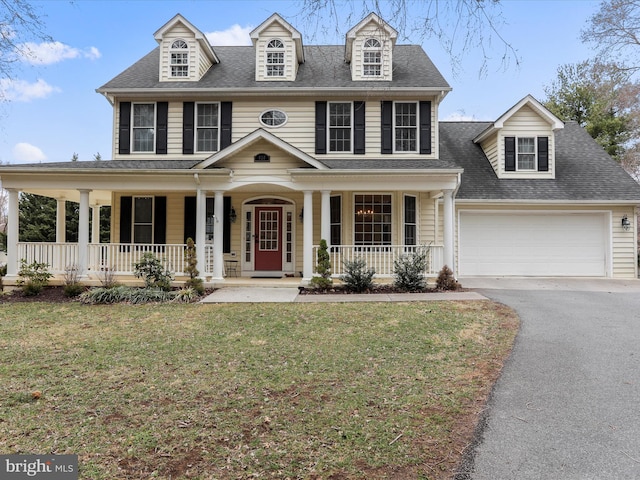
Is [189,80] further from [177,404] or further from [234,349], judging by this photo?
[177,404]

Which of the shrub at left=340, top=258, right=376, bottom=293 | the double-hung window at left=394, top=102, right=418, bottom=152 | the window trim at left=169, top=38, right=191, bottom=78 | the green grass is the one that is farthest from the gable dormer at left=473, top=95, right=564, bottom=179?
the window trim at left=169, top=38, right=191, bottom=78

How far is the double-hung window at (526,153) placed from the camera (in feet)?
42.9

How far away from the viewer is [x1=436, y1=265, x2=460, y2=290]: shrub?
9945 millimetres

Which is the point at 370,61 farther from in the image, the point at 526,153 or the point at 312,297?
the point at 312,297

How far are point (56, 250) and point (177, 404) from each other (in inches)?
372

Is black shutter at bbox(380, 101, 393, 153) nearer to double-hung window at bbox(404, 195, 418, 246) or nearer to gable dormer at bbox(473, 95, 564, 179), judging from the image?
double-hung window at bbox(404, 195, 418, 246)

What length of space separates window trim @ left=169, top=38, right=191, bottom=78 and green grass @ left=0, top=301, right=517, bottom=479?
892cm

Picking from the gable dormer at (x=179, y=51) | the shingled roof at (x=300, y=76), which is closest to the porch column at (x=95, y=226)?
the shingled roof at (x=300, y=76)

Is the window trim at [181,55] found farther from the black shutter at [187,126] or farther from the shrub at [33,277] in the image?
the shrub at [33,277]

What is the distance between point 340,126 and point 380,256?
4.47 m

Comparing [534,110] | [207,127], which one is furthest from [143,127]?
[534,110]

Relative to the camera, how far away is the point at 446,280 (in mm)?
9984

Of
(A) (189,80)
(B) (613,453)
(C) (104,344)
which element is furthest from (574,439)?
(A) (189,80)

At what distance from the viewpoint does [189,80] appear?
40.6 ft
